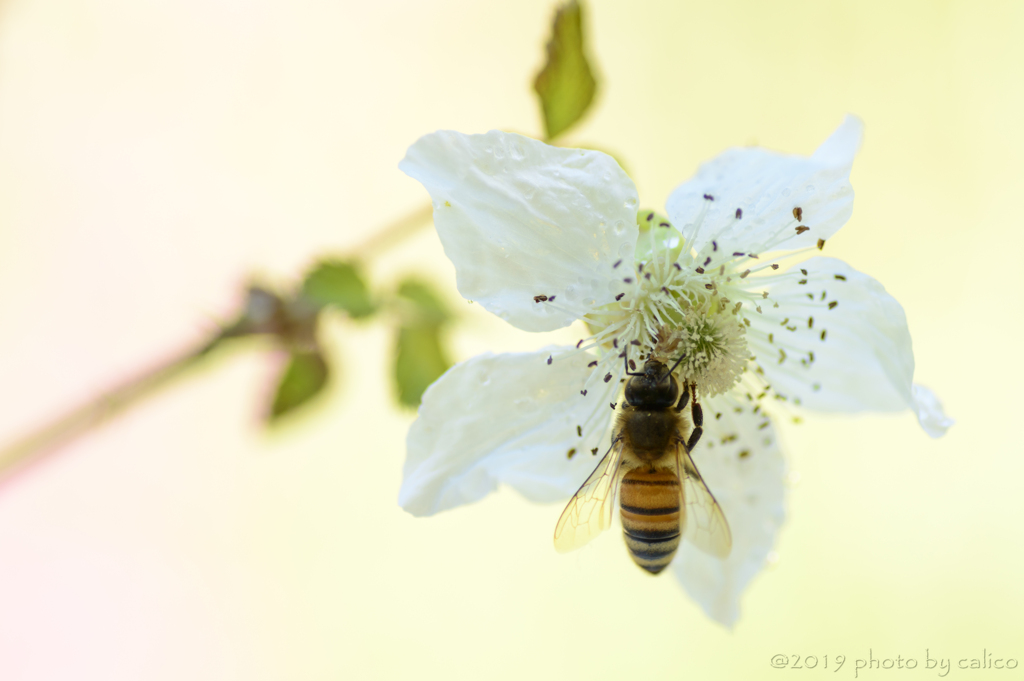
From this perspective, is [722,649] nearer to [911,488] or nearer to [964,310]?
[911,488]

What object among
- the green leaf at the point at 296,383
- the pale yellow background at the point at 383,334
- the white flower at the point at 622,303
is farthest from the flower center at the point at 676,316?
the pale yellow background at the point at 383,334

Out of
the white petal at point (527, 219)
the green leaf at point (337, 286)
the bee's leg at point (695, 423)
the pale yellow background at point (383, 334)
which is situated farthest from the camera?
the pale yellow background at point (383, 334)

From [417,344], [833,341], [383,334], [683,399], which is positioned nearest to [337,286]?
[417,344]

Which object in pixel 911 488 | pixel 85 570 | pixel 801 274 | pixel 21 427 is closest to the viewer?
pixel 801 274

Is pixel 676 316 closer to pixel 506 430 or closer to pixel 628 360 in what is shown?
pixel 628 360

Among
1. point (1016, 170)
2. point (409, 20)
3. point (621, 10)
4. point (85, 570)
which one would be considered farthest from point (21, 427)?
point (1016, 170)

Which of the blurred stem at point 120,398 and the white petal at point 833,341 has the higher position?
the blurred stem at point 120,398

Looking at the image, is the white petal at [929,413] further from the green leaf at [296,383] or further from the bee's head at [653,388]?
the green leaf at [296,383]
